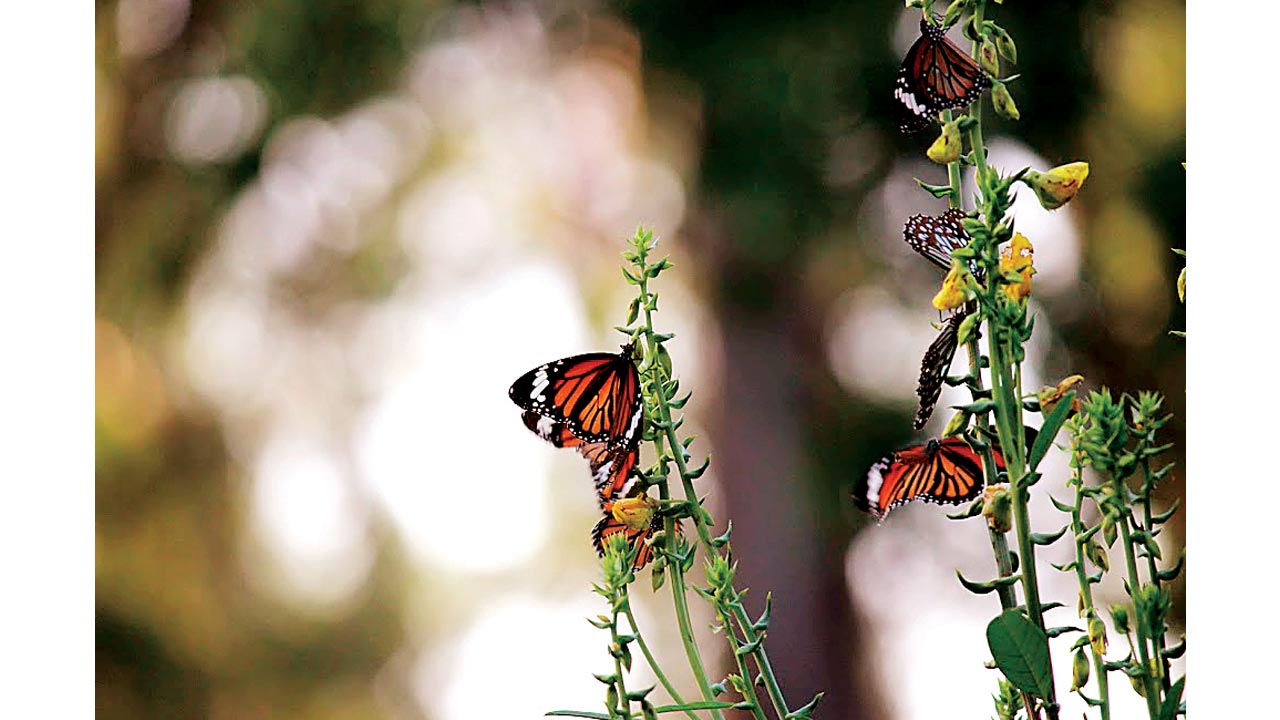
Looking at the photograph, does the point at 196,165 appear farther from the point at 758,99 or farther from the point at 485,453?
the point at 758,99

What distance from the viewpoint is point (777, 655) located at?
3.36ft

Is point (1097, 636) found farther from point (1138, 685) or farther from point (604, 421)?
point (604, 421)

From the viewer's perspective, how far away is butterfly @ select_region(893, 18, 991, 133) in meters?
0.28

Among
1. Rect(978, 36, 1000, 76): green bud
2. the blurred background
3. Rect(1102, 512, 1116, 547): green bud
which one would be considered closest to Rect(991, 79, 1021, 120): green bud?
Rect(978, 36, 1000, 76): green bud

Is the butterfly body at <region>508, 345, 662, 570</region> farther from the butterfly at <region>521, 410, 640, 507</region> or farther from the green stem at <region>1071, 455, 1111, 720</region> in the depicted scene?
the green stem at <region>1071, 455, 1111, 720</region>

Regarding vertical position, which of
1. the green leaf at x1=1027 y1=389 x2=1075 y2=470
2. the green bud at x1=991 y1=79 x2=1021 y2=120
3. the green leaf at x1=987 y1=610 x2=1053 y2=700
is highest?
the green bud at x1=991 y1=79 x2=1021 y2=120

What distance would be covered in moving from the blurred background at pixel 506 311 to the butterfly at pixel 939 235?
2.27ft

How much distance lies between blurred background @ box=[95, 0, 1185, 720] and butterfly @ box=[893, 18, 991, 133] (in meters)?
0.67
